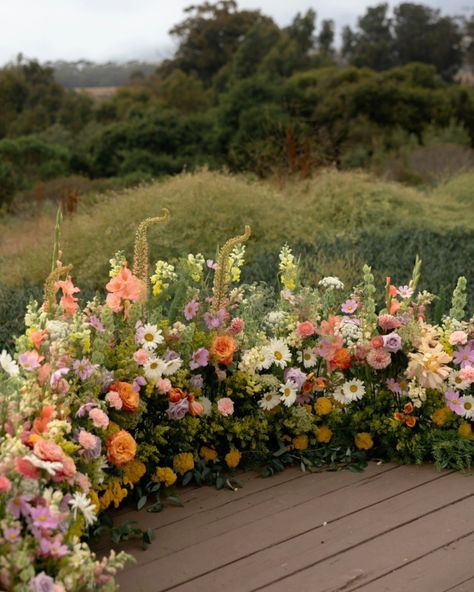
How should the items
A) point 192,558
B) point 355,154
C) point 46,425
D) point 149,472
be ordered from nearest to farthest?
point 46,425
point 192,558
point 149,472
point 355,154

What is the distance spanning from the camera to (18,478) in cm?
216

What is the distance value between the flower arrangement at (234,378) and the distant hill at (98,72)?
27327mm

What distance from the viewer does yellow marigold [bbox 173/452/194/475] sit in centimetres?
306

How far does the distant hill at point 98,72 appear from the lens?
29.9m

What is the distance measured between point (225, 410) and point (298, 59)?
78.8 ft

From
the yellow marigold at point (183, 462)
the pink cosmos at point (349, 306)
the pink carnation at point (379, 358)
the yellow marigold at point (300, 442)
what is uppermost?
the pink cosmos at point (349, 306)

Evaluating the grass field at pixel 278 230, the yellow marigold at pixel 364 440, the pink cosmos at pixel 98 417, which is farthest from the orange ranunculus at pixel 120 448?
the grass field at pixel 278 230

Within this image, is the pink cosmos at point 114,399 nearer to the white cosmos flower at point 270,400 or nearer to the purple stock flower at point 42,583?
the white cosmos flower at point 270,400

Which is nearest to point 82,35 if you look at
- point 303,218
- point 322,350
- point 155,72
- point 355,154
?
point 155,72

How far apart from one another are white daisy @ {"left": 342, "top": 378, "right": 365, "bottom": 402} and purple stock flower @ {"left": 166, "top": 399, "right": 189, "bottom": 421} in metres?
0.63

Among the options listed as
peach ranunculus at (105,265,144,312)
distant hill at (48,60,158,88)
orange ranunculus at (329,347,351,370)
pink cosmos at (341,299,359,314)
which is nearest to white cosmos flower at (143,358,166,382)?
peach ranunculus at (105,265,144,312)

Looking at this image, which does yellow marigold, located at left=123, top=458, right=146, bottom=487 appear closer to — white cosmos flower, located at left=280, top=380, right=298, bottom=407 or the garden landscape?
the garden landscape

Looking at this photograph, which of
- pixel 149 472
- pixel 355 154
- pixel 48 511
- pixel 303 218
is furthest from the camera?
pixel 355 154

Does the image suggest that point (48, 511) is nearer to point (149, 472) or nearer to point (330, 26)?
point (149, 472)
